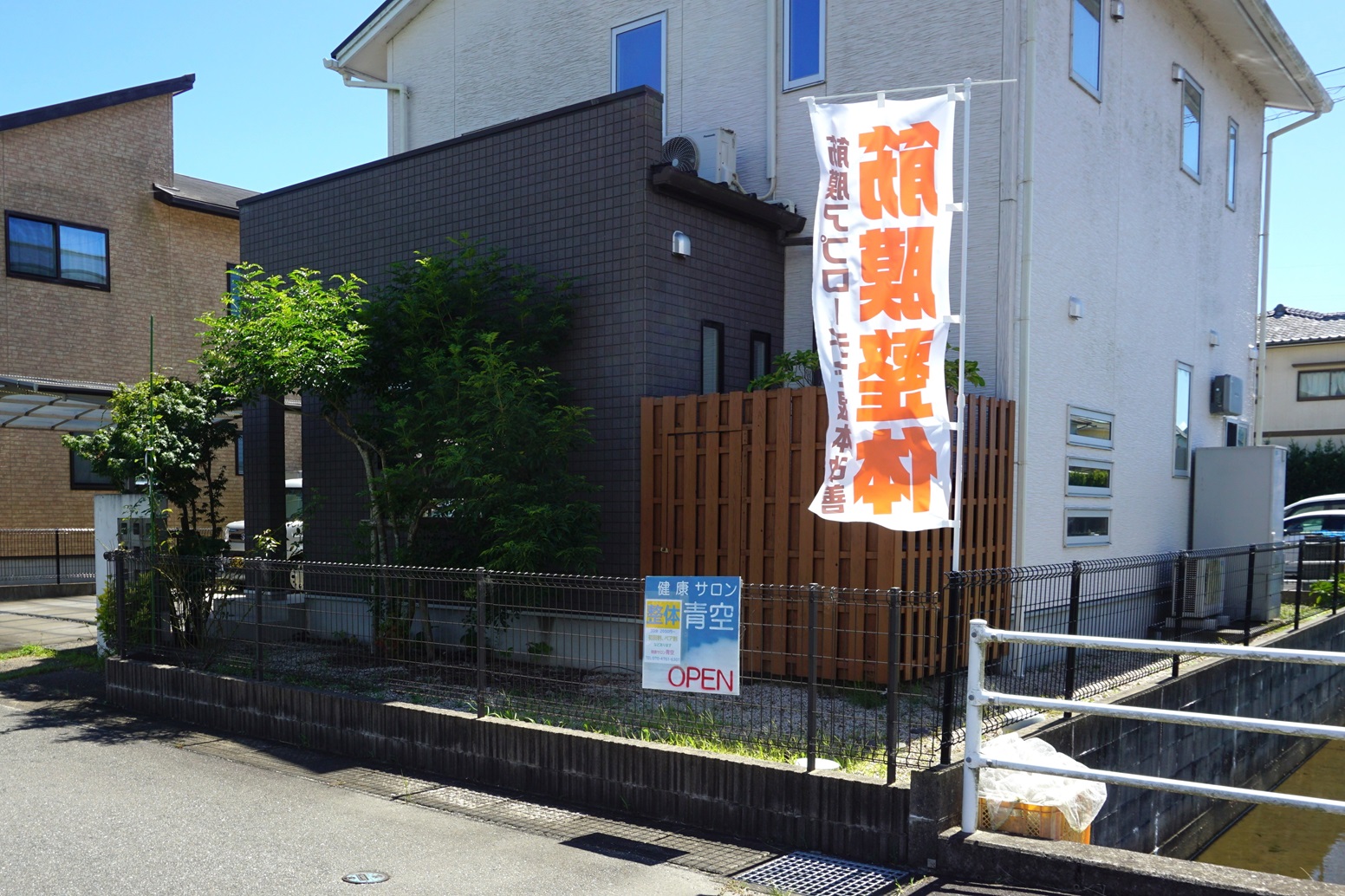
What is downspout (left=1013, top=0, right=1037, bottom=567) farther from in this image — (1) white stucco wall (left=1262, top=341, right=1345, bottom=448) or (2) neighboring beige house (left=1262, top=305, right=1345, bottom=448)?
(1) white stucco wall (left=1262, top=341, right=1345, bottom=448)

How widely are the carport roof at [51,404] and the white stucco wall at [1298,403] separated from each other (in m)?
29.5

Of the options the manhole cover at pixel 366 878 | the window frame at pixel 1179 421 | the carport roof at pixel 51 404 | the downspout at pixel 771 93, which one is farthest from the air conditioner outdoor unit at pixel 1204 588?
the carport roof at pixel 51 404

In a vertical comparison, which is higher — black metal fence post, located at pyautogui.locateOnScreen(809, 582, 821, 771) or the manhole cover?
black metal fence post, located at pyautogui.locateOnScreen(809, 582, 821, 771)

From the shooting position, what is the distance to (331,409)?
10320 mm

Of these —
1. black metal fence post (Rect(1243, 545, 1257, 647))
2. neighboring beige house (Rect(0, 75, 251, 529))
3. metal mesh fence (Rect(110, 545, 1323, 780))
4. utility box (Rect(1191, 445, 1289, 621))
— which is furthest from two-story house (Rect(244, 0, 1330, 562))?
neighboring beige house (Rect(0, 75, 251, 529))

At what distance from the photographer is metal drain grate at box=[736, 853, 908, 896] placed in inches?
194

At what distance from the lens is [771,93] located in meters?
11.6

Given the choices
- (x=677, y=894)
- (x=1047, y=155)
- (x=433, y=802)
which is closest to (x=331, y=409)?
(x=433, y=802)

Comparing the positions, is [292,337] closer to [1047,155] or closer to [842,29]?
[842,29]

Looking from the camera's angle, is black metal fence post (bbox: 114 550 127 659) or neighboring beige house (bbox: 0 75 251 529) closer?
black metal fence post (bbox: 114 550 127 659)

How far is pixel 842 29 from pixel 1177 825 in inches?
330

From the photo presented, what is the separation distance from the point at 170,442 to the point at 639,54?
23.5 feet

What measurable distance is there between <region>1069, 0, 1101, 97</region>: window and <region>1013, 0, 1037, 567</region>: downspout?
1076 millimetres

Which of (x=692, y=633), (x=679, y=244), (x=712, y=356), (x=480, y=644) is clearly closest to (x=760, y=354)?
(x=712, y=356)
